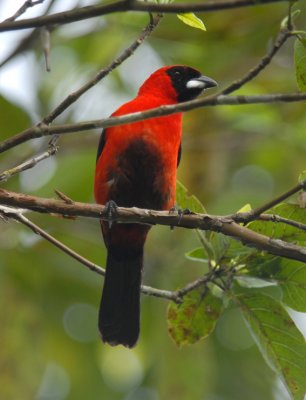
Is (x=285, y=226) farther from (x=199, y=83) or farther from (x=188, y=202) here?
(x=199, y=83)

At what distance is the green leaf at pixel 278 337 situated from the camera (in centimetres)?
292

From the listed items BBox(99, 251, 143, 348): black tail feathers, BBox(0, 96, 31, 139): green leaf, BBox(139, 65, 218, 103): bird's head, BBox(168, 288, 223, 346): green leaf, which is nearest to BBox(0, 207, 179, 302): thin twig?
BBox(168, 288, 223, 346): green leaf

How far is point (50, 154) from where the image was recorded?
2666 mm

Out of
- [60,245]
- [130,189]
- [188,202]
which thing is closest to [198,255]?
[188,202]

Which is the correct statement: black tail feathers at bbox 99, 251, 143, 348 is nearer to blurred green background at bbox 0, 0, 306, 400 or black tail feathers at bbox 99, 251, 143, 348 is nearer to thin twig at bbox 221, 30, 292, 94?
blurred green background at bbox 0, 0, 306, 400

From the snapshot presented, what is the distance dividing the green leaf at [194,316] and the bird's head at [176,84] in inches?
62.3

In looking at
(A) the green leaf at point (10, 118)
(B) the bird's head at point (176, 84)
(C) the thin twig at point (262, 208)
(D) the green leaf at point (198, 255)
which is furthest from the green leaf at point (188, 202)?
(A) the green leaf at point (10, 118)

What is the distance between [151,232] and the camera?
18.0 ft

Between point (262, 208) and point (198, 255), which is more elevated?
point (198, 255)

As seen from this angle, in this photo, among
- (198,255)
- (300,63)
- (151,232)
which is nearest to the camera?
(300,63)

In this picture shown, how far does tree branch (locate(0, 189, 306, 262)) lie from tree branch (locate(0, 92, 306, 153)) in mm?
347

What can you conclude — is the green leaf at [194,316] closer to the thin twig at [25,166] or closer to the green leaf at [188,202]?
the green leaf at [188,202]

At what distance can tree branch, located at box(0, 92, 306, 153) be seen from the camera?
1954mm

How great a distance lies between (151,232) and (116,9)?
3.76 metres
